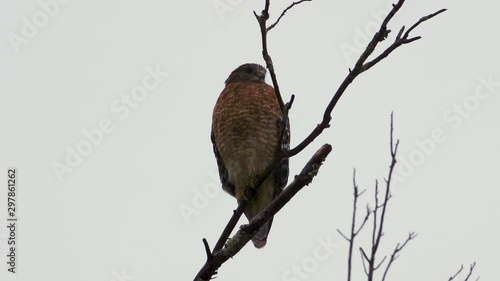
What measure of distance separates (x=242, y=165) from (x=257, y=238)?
2.39 ft

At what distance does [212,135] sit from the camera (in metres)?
8.37

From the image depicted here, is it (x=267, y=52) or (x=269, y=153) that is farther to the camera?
(x=269, y=153)

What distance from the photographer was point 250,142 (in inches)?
306

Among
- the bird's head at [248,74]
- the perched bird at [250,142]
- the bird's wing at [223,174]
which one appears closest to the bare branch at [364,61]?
the perched bird at [250,142]

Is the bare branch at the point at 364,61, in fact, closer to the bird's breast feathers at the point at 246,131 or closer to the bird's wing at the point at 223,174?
the bird's breast feathers at the point at 246,131

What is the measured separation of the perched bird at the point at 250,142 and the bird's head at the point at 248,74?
399 mm

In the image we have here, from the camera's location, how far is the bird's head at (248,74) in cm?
868

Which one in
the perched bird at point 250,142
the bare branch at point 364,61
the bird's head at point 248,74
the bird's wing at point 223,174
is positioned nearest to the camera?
the bare branch at point 364,61

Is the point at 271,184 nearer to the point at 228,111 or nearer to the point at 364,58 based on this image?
the point at 228,111

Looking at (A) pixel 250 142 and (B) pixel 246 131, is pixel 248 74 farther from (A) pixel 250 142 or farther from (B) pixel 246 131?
(A) pixel 250 142

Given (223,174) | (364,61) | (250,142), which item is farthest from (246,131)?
(364,61)

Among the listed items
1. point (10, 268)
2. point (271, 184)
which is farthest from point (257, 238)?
point (10, 268)

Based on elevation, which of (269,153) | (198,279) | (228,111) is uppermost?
(228,111)

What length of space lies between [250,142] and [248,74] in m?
1.26
